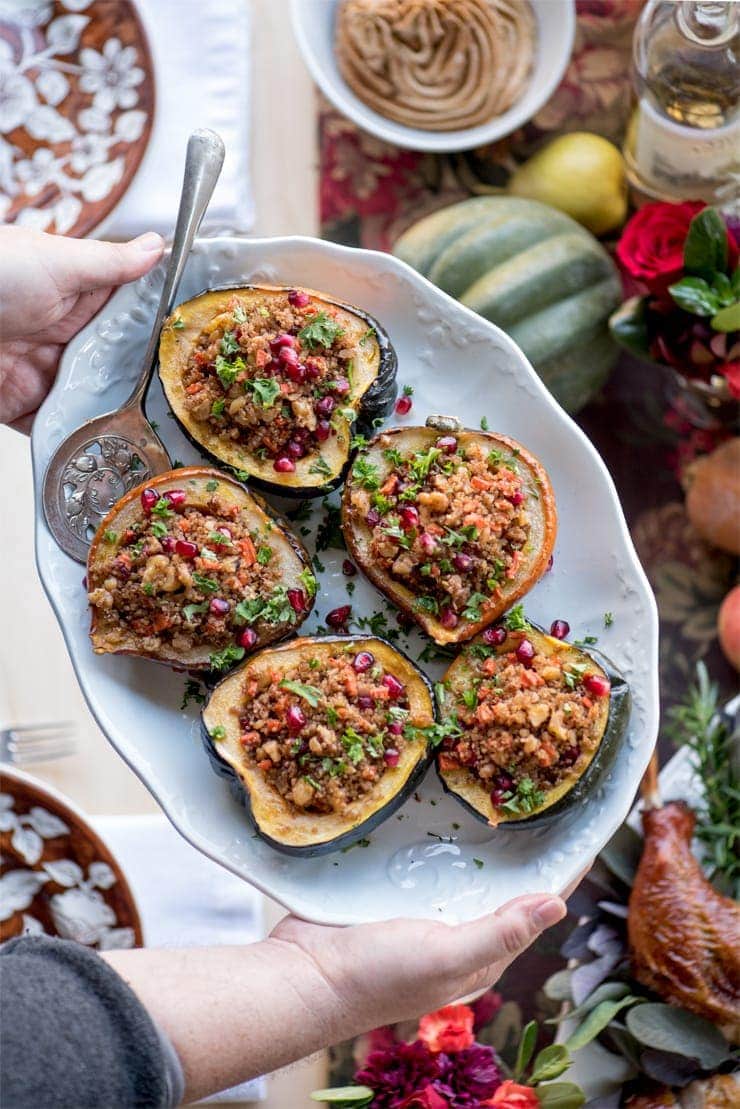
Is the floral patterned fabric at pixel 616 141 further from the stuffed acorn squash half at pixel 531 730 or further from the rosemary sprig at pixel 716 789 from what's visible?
the stuffed acorn squash half at pixel 531 730

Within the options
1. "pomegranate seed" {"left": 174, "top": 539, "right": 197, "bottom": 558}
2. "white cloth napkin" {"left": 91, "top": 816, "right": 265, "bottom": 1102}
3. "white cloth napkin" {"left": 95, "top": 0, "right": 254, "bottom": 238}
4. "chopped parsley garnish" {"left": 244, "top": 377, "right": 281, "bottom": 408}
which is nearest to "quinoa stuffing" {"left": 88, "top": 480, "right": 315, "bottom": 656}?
"pomegranate seed" {"left": 174, "top": 539, "right": 197, "bottom": 558}

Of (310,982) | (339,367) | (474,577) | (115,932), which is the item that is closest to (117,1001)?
(310,982)

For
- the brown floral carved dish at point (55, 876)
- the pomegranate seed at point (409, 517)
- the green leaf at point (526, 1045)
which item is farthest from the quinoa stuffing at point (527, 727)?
the brown floral carved dish at point (55, 876)

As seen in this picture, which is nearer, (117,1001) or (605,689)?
(117,1001)

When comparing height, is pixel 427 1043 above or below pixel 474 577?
below

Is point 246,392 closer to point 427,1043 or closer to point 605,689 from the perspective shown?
point 605,689

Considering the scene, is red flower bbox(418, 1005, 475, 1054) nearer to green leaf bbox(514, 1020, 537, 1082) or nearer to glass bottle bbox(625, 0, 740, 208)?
green leaf bbox(514, 1020, 537, 1082)

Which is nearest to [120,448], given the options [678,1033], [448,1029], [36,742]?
[36,742]
